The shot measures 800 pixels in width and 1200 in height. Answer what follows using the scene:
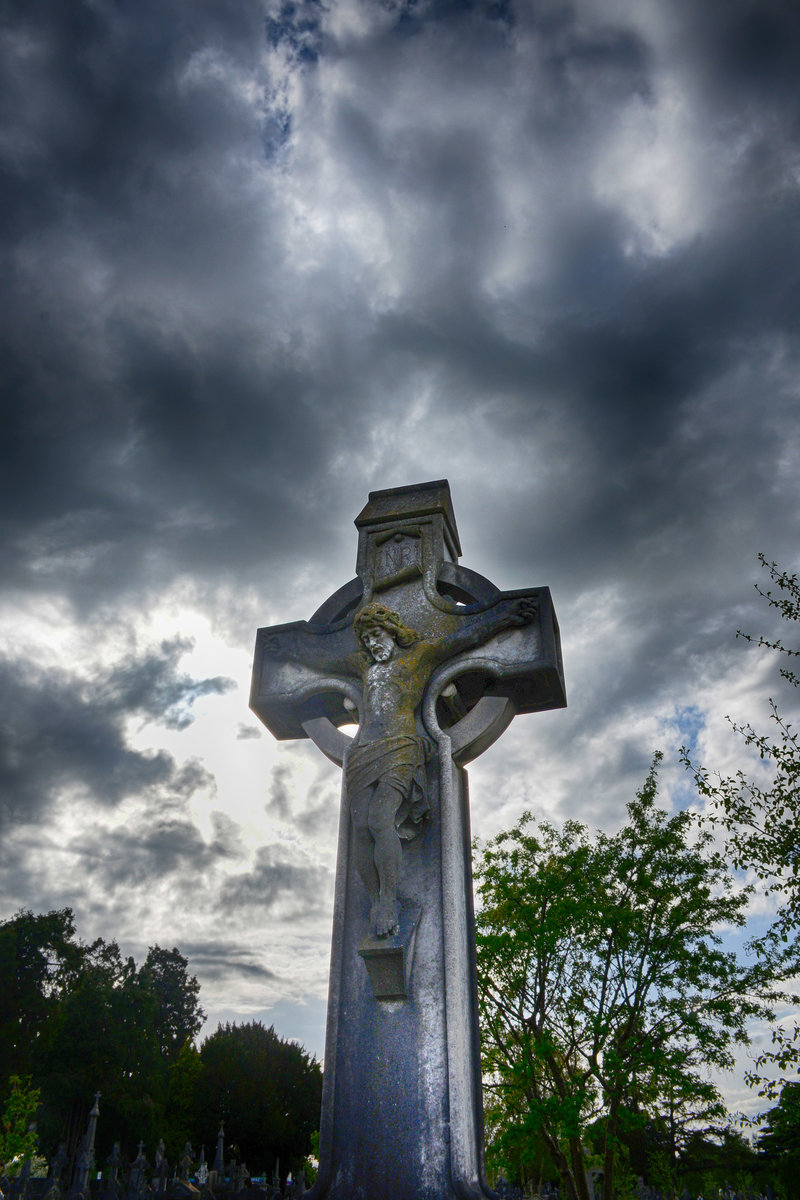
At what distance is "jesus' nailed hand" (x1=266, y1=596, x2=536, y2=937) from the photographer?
4.53m

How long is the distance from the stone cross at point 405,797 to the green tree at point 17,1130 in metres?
27.1

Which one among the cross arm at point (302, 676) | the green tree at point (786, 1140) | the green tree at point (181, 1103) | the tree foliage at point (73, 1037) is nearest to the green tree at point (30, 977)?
the tree foliage at point (73, 1037)

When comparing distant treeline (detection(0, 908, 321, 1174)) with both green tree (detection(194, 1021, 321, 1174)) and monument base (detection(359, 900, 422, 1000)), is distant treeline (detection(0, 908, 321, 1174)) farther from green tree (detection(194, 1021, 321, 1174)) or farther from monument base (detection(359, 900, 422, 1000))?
monument base (detection(359, 900, 422, 1000))

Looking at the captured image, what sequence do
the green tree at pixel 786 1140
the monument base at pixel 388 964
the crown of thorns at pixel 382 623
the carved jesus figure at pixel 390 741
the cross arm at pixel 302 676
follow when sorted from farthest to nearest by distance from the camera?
the green tree at pixel 786 1140, the cross arm at pixel 302 676, the crown of thorns at pixel 382 623, the carved jesus figure at pixel 390 741, the monument base at pixel 388 964

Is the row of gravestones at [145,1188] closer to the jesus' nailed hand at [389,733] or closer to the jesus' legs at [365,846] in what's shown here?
the jesus' legs at [365,846]

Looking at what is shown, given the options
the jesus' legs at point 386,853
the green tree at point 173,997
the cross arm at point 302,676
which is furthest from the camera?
the green tree at point 173,997

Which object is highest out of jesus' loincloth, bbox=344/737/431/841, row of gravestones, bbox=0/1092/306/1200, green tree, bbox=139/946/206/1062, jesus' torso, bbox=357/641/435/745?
green tree, bbox=139/946/206/1062

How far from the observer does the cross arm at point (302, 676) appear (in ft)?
18.8

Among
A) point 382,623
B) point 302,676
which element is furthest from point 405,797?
point 302,676

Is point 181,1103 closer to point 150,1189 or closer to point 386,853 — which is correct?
point 150,1189

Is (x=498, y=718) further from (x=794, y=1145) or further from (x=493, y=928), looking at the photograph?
(x=794, y=1145)

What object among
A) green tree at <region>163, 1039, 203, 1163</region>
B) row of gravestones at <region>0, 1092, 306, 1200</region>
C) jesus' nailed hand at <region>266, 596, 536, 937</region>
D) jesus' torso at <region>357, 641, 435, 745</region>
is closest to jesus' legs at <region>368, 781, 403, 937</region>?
jesus' nailed hand at <region>266, 596, 536, 937</region>

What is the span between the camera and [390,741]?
16.1 ft

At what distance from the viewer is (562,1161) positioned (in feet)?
49.6
